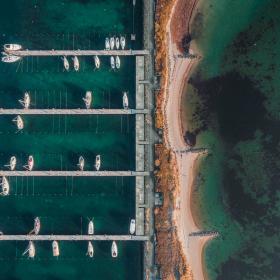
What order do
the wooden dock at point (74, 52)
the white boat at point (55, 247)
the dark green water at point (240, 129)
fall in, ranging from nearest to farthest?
1. the wooden dock at point (74, 52)
2. the white boat at point (55, 247)
3. the dark green water at point (240, 129)

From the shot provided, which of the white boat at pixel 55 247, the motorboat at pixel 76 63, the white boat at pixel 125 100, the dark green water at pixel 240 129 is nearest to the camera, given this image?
the white boat at pixel 125 100

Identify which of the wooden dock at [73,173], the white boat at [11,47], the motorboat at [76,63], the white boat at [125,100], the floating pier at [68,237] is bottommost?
the floating pier at [68,237]

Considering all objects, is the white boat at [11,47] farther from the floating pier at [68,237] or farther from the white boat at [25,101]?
the floating pier at [68,237]

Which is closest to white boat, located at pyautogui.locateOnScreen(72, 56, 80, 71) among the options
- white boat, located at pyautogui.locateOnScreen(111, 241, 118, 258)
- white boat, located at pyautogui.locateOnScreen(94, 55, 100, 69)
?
white boat, located at pyautogui.locateOnScreen(94, 55, 100, 69)

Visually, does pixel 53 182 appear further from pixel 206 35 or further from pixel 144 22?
pixel 206 35

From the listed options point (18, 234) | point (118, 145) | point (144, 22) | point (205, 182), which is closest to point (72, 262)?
point (18, 234)

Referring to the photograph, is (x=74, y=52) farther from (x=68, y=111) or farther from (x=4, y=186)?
(x=4, y=186)

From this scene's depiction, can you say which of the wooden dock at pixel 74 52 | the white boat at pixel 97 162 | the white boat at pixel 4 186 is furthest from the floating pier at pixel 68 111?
the white boat at pixel 4 186
